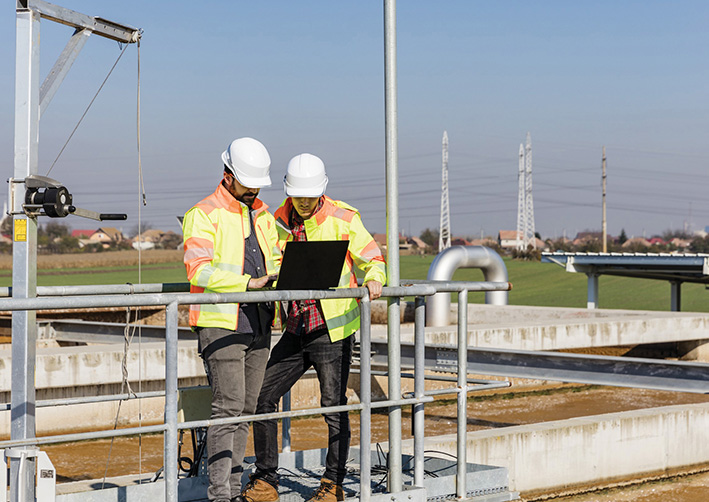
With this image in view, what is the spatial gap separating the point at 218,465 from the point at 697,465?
18.8ft

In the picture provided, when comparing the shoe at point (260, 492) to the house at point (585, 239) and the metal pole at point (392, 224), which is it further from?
the house at point (585, 239)

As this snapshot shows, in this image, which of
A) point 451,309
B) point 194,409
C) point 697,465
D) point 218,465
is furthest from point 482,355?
Answer: point 451,309

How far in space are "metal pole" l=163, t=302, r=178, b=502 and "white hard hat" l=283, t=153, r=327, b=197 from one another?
3.88 feet

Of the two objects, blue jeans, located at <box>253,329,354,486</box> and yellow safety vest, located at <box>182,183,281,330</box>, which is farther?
blue jeans, located at <box>253,329,354,486</box>

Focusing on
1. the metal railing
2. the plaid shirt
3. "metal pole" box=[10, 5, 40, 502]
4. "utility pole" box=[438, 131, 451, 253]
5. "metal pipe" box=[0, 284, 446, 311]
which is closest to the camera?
"metal pipe" box=[0, 284, 446, 311]

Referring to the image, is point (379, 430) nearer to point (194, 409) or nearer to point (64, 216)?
point (194, 409)

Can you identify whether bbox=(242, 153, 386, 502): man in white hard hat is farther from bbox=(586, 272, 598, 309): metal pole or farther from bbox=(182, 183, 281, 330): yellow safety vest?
bbox=(586, 272, 598, 309): metal pole

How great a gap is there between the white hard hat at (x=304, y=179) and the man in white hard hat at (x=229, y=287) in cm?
31

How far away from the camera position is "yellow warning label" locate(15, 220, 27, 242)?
4086 millimetres

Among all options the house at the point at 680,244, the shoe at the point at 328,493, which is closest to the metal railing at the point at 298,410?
the shoe at the point at 328,493

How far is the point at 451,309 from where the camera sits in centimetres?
1758

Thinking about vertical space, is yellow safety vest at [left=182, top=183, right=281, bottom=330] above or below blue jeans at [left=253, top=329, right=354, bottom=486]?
above

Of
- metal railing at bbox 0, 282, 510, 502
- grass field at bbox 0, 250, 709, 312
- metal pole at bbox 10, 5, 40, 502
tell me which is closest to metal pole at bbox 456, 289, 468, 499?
metal railing at bbox 0, 282, 510, 502

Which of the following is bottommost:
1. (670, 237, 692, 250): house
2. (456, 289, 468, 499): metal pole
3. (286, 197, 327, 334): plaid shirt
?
(456, 289, 468, 499): metal pole
